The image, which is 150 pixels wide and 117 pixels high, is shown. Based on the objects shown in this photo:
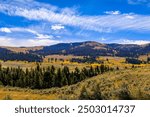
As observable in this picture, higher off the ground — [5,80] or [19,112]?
[19,112]

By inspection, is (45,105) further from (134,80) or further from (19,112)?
(134,80)

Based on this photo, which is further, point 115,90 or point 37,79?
point 37,79

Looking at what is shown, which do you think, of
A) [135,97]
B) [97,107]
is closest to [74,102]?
[97,107]

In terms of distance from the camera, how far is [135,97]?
27594 mm

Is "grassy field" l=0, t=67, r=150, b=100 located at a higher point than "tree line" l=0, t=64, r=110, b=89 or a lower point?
higher

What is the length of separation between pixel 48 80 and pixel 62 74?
7.39 meters

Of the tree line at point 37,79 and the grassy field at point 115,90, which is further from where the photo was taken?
the tree line at point 37,79

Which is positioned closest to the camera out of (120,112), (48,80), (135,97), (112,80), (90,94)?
(120,112)

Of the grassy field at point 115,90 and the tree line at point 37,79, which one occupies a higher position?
the grassy field at point 115,90

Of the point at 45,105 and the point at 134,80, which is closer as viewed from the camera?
the point at 45,105

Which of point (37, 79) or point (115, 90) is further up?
point (115, 90)

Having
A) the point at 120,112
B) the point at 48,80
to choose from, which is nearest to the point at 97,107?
the point at 120,112

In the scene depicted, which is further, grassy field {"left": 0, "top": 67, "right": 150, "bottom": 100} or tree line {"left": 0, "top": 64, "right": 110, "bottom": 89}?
tree line {"left": 0, "top": 64, "right": 110, "bottom": 89}

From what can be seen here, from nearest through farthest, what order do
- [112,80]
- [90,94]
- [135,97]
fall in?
1. [135,97]
2. [90,94]
3. [112,80]
